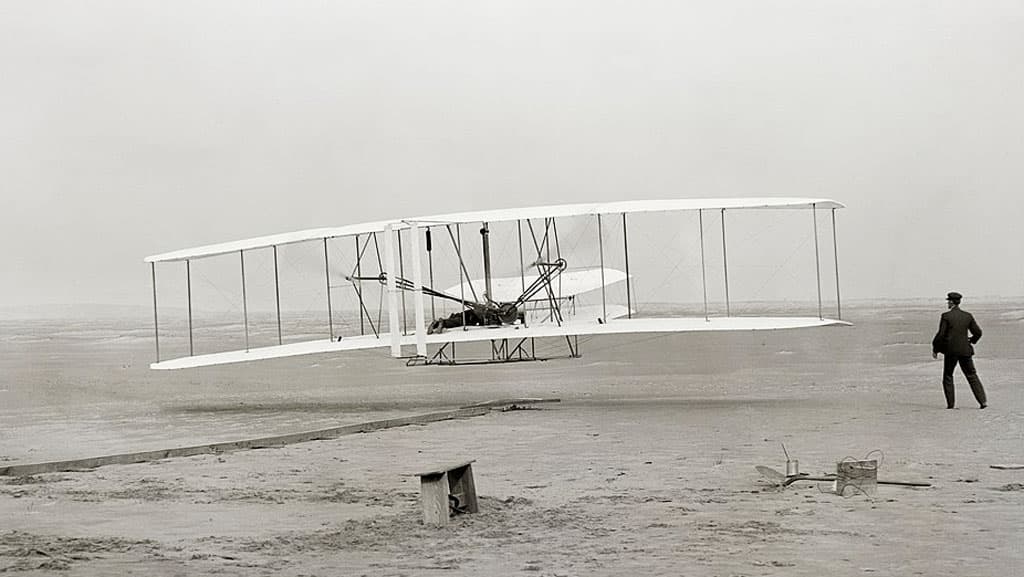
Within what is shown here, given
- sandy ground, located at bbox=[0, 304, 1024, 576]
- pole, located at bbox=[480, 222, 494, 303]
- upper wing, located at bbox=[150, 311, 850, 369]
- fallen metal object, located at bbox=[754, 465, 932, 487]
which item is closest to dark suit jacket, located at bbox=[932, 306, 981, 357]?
sandy ground, located at bbox=[0, 304, 1024, 576]

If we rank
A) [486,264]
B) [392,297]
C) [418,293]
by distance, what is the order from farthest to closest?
[486,264] < [392,297] < [418,293]

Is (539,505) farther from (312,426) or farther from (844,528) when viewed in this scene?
(312,426)

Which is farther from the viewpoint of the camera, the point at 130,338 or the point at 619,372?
the point at 130,338

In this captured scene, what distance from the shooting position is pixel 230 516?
883 centimetres

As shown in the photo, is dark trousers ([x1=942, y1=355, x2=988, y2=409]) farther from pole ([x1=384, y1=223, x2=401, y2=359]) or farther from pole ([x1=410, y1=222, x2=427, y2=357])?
pole ([x1=384, y1=223, x2=401, y2=359])

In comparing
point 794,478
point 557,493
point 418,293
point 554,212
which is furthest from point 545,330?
point 794,478

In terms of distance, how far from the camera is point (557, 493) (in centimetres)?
950

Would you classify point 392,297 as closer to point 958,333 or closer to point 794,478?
point 958,333

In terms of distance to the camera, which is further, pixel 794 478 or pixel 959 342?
pixel 959 342

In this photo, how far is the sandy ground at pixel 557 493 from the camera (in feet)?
23.6

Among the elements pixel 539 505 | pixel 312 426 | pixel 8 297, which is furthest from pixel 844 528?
pixel 8 297

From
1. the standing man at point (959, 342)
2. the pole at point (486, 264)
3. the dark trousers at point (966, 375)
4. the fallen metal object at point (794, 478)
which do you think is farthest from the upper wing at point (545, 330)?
the fallen metal object at point (794, 478)

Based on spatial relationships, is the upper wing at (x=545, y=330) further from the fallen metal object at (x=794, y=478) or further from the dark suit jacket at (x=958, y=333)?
the fallen metal object at (x=794, y=478)

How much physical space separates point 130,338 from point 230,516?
156 ft
